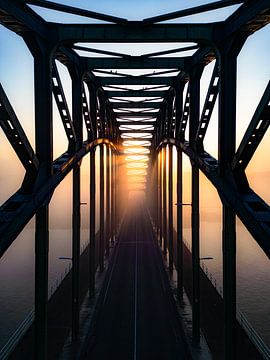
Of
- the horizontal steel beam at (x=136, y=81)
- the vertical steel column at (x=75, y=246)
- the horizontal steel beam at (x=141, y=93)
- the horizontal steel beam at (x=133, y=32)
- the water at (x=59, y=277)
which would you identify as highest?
the horizontal steel beam at (x=141, y=93)

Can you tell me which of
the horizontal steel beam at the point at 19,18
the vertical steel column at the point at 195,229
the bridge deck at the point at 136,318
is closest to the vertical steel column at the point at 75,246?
the bridge deck at the point at 136,318

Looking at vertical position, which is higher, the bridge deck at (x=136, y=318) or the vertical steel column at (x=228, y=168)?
the vertical steel column at (x=228, y=168)

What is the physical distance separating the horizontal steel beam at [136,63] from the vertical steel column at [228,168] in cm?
1042

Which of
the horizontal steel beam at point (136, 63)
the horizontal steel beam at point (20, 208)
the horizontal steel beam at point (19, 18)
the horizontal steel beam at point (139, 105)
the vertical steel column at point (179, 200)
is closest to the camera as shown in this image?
the horizontal steel beam at point (20, 208)

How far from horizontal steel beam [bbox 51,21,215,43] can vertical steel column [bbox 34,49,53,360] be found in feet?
6.94

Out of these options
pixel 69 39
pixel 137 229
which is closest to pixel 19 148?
pixel 69 39

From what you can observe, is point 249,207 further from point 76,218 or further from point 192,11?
point 76,218

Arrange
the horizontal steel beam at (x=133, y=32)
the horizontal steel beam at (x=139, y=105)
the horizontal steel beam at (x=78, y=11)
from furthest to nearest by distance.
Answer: the horizontal steel beam at (x=139, y=105) → the horizontal steel beam at (x=133, y=32) → the horizontal steel beam at (x=78, y=11)

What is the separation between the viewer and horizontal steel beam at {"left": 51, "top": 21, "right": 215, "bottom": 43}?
17328mm

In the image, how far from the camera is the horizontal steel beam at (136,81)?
3212cm

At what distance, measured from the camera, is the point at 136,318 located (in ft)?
88.7

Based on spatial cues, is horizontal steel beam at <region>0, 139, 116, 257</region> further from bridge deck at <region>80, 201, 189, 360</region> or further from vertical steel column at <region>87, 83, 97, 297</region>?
vertical steel column at <region>87, 83, 97, 297</region>

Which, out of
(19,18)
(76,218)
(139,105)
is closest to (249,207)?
(19,18)

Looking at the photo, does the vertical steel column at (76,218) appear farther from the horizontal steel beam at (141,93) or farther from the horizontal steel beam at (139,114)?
the horizontal steel beam at (139,114)
